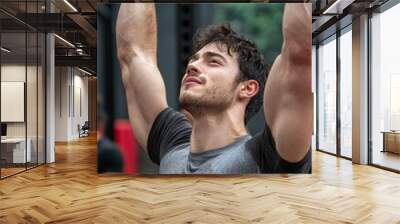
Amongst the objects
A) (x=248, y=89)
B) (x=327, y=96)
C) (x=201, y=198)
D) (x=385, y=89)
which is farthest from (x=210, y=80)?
(x=327, y=96)

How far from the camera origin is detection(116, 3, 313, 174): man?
6.16 meters

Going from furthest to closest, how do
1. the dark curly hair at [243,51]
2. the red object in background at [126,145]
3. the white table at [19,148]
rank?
1. the white table at [19,148]
2. the red object in background at [126,145]
3. the dark curly hair at [243,51]

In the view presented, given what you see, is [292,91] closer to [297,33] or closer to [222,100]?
[297,33]

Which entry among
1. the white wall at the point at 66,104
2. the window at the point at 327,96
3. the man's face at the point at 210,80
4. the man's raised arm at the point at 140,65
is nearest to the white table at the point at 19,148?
the man's raised arm at the point at 140,65

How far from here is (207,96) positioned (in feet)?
20.2

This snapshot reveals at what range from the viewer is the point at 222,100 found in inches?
242

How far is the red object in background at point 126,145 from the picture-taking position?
6473 mm

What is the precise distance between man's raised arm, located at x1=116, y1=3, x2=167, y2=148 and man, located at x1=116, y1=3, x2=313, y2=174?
0.02 metres

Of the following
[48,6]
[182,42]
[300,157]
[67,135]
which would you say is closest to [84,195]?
[182,42]

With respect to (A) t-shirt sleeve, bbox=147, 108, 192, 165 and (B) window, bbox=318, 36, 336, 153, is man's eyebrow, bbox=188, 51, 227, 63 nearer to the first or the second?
(A) t-shirt sleeve, bbox=147, 108, 192, 165

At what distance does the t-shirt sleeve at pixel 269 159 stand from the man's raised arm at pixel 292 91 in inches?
3.2

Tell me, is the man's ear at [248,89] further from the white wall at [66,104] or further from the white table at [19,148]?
the white wall at [66,104]

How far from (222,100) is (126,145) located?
168 centimetres

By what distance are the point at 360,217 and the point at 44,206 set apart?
3.37m
